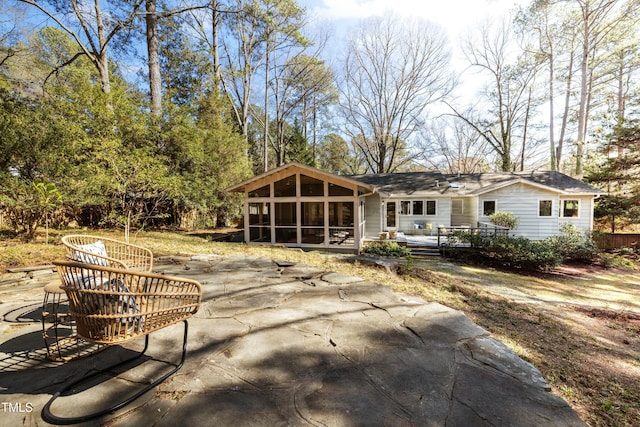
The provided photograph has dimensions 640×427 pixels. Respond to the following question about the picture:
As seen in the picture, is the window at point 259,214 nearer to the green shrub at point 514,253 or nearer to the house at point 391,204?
the house at point 391,204

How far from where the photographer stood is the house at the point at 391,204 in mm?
10367

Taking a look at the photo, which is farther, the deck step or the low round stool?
the deck step

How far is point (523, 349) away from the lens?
2.73 m

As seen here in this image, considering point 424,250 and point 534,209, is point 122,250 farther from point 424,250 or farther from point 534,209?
point 534,209

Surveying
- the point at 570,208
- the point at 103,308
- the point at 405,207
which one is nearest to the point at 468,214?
the point at 405,207

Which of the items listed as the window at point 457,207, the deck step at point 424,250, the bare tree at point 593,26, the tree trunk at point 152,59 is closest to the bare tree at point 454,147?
the bare tree at point 593,26

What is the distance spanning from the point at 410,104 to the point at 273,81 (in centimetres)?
1125

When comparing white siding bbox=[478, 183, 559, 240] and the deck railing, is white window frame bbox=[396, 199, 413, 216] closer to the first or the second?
the deck railing

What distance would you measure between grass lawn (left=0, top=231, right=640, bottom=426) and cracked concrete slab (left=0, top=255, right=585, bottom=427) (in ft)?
1.52

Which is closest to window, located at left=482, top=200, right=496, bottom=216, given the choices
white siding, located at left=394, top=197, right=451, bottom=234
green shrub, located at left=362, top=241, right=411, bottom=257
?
white siding, located at left=394, top=197, right=451, bottom=234

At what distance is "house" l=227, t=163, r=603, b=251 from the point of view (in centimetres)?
1037

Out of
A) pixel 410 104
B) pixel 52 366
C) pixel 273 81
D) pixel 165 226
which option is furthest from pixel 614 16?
pixel 165 226

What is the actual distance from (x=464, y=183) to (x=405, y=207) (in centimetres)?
397

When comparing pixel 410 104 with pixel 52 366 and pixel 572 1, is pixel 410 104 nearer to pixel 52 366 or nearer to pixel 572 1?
pixel 572 1
